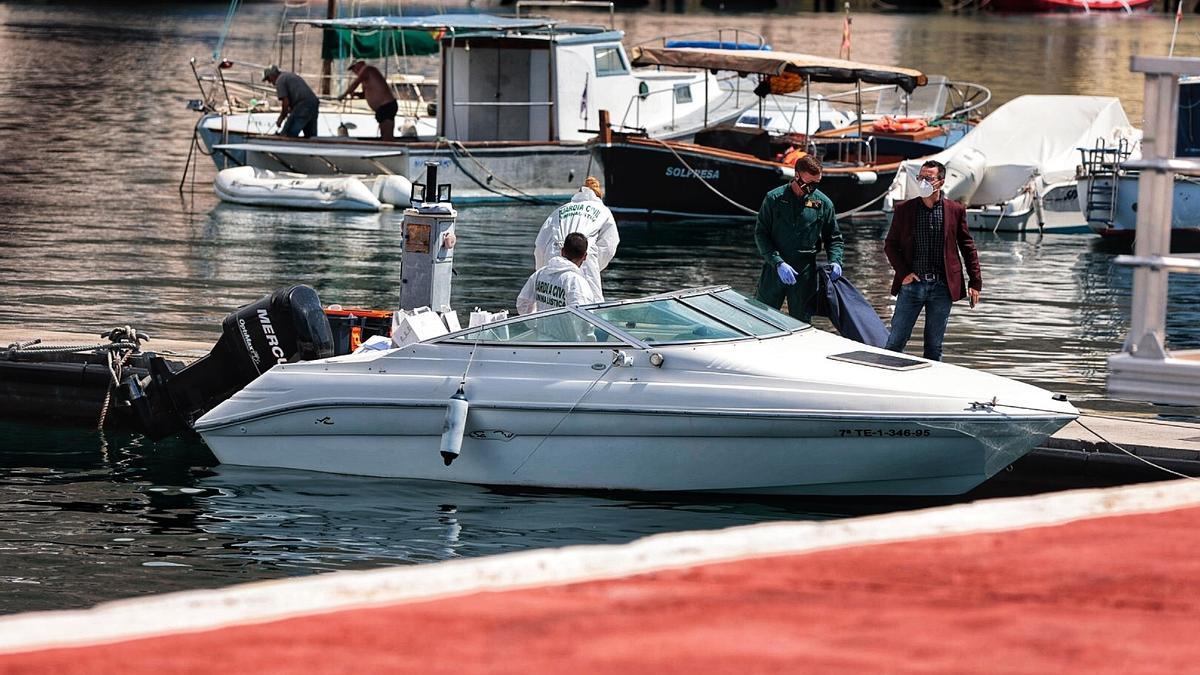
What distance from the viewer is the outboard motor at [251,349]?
11719 millimetres

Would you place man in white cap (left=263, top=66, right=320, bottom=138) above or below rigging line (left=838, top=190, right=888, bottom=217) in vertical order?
above

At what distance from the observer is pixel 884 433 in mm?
10398

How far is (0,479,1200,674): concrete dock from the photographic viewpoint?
392 cm

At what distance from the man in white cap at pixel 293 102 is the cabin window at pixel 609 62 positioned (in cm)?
445

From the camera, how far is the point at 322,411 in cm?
1120

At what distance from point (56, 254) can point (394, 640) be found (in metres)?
19.4

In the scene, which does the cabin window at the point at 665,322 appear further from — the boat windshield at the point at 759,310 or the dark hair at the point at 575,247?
the dark hair at the point at 575,247

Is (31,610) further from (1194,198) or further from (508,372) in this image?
(1194,198)

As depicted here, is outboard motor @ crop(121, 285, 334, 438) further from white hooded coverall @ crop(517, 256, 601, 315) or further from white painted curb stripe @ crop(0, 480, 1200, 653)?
white painted curb stripe @ crop(0, 480, 1200, 653)

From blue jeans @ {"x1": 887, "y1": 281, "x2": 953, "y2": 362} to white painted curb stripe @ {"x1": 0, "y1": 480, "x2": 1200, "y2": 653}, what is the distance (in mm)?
6498

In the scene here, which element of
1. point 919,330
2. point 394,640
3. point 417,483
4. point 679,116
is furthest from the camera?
point 679,116

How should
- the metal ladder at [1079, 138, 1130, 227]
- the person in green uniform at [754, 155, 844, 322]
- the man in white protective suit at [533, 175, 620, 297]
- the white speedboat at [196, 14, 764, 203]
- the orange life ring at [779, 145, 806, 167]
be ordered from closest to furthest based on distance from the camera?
the man in white protective suit at [533, 175, 620, 297], the person in green uniform at [754, 155, 844, 322], the metal ladder at [1079, 138, 1130, 227], the orange life ring at [779, 145, 806, 167], the white speedboat at [196, 14, 764, 203]

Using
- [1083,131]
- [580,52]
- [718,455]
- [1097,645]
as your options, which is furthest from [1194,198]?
[1097,645]

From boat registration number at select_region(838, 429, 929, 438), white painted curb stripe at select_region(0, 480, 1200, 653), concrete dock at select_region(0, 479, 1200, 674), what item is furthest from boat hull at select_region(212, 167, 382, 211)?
concrete dock at select_region(0, 479, 1200, 674)
